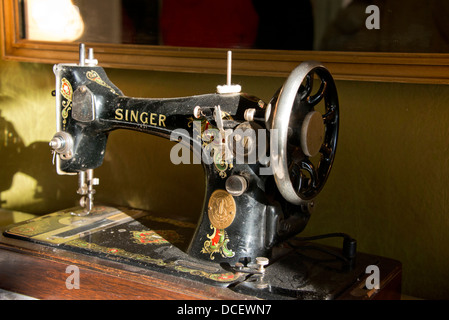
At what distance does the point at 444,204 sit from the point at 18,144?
1.70 metres

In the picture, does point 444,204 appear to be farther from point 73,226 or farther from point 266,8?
point 73,226

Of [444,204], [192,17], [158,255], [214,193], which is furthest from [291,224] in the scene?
[192,17]

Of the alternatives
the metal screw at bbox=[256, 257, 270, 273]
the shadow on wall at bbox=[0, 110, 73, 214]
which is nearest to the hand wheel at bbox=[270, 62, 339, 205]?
the metal screw at bbox=[256, 257, 270, 273]

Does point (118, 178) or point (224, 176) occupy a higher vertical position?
point (224, 176)

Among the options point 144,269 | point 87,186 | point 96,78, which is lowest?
point 144,269

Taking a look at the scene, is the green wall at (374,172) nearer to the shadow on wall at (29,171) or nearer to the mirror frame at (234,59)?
the mirror frame at (234,59)

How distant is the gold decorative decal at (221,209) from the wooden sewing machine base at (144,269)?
11 cm

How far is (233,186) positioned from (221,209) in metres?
0.09

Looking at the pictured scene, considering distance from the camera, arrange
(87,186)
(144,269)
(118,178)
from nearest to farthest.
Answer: (144,269) → (87,186) → (118,178)

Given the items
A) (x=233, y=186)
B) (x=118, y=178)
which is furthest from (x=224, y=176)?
(x=118, y=178)

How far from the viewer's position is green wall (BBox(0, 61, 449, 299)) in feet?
5.60

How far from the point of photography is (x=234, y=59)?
1.91 metres

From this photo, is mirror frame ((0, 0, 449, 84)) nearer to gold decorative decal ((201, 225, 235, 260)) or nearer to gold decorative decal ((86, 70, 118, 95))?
gold decorative decal ((86, 70, 118, 95))

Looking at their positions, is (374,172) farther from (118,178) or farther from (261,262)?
(118,178)
